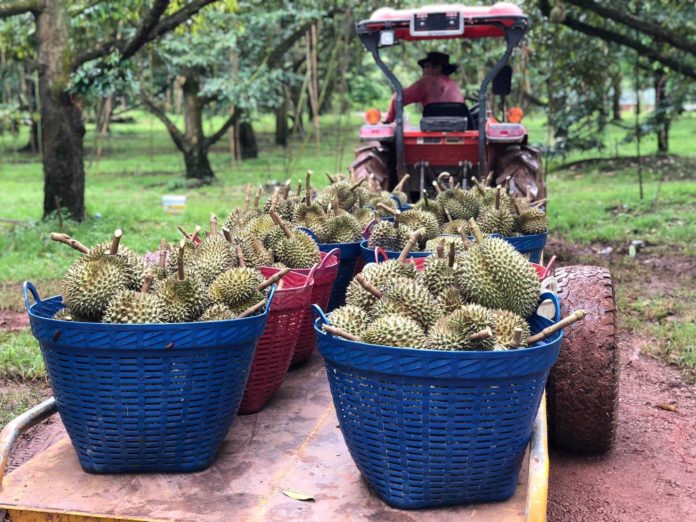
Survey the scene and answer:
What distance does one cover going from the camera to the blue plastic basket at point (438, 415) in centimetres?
237

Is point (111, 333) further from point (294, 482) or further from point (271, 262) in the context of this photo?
point (271, 262)

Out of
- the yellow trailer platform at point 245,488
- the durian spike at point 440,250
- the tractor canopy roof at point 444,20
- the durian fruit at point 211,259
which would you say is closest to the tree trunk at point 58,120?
the tractor canopy roof at point 444,20

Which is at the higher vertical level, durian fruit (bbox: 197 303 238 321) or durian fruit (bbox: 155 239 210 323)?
durian fruit (bbox: 155 239 210 323)

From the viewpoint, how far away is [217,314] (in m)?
2.87

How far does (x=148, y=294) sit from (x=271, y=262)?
3.41 feet

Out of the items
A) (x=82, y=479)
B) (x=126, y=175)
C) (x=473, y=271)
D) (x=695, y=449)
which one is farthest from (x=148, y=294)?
(x=126, y=175)

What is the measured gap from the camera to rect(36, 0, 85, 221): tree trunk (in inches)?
379

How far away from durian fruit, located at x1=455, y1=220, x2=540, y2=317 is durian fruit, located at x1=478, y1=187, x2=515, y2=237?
149 centimetres

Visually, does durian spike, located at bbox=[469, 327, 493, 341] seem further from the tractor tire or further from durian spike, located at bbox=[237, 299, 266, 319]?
the tractor tire

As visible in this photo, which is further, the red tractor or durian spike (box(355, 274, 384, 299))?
the red tractor

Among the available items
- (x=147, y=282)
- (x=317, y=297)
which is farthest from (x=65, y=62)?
(x=147, y=282)

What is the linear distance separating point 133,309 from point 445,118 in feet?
18.8

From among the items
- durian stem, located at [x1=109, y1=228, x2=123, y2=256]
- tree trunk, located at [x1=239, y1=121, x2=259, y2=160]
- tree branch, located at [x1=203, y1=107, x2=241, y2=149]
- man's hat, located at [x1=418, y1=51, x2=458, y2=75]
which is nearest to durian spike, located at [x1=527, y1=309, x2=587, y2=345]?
durian stem, located at [x1=109, y1=228, x2=123, y2=256]

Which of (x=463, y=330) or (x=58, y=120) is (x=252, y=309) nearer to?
(x=463, y=330)
